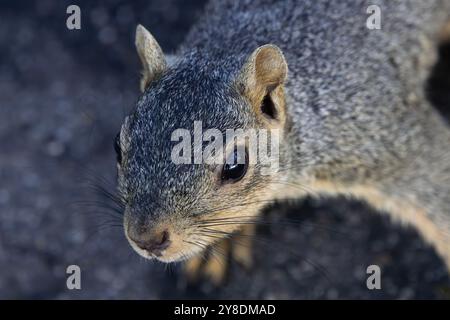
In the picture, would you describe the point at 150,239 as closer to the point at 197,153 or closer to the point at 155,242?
the point at 155,242

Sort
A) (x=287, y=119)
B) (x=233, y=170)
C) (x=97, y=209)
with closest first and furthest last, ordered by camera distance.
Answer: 1. (x=233, y=170)
2. (x=287, y=119)
3. (x=97, y=209)

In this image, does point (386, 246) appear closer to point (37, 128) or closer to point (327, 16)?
point (327, 16)

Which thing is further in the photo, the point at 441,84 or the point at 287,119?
the point at 441,84

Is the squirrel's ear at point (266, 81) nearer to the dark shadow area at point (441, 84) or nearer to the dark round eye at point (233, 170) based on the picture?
the dark round eye at point (233, 170)

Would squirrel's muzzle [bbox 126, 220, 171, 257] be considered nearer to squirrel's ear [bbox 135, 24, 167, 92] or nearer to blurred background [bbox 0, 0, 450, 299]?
squirrel's ear [bbox 135, 24, 167, 92]

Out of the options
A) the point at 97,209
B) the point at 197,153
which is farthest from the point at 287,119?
the point at 97,209

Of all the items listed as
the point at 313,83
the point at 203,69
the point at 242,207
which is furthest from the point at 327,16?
the point at 242,207
